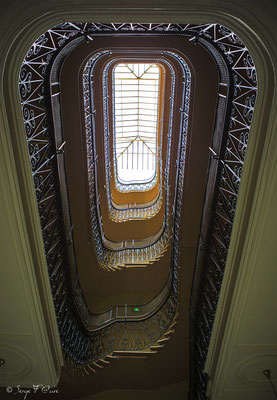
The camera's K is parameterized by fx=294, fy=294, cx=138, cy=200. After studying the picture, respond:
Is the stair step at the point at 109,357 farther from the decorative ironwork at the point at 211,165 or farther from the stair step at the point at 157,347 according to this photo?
the decorative ironwork at the point at 211,165

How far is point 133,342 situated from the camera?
938 centimetres

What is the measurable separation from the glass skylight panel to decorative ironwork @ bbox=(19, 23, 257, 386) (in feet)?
22.6

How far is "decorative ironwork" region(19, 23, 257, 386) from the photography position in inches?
162

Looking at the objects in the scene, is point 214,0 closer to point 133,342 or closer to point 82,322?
point 82,322

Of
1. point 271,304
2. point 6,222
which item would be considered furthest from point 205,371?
point 6,222

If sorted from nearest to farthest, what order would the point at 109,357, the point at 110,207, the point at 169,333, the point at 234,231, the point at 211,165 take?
the point at 234,231, the point at 211,165, the point at 169,333, the point at 109,357, the point at 110,207

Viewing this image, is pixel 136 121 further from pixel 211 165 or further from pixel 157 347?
pixel 157 347

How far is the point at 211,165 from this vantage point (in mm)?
5660

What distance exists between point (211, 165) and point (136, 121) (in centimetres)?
947

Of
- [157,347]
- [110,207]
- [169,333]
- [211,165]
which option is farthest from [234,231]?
[110,207]

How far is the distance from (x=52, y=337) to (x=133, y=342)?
4.28 m

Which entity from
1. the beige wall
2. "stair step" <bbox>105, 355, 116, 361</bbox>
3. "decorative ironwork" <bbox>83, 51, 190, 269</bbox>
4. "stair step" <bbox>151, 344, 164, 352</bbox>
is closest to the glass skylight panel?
"decorative ironwork" <bbox>83, 51, 190, 269</bbox>

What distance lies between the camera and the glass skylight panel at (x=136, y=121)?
1252 cm

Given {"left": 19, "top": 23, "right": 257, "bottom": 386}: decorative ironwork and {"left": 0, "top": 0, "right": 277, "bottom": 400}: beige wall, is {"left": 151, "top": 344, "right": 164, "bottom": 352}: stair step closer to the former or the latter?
{"left": 19, "top": 23, "right": 257, "bottom": 386}: decorative ironwork
